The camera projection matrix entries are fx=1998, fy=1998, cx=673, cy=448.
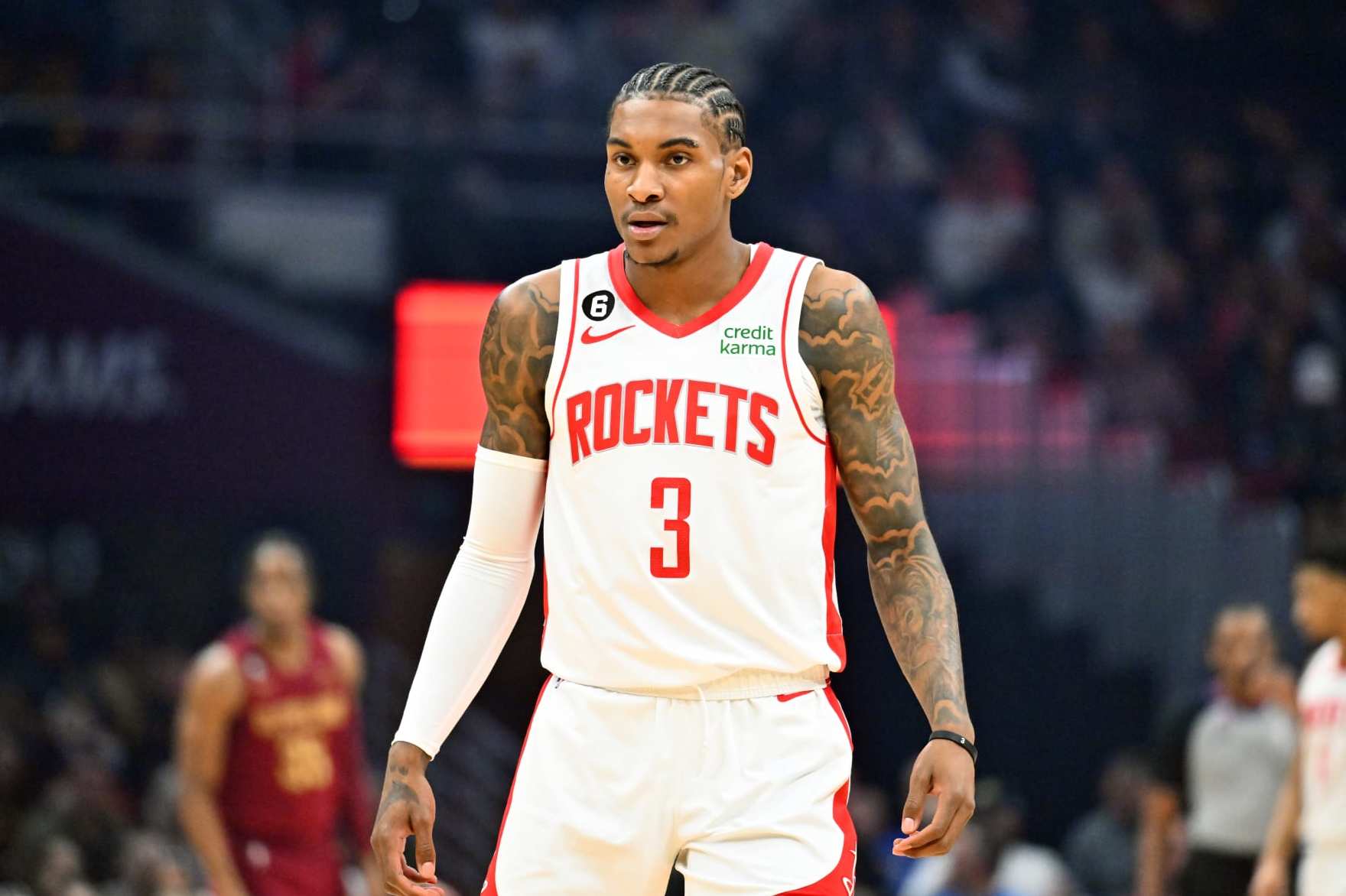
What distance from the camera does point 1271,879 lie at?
6.43m

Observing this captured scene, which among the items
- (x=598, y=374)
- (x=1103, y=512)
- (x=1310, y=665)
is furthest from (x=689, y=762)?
(x=1103, y=512)

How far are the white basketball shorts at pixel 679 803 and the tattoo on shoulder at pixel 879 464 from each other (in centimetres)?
24

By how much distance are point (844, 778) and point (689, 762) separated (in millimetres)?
287

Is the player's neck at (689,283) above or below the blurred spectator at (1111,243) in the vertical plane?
below

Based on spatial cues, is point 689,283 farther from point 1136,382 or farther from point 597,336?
point 1136,382

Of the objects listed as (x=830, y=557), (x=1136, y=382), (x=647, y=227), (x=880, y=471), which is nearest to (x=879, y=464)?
(x=880, y=471)

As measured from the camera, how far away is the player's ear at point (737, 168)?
3.59 meters

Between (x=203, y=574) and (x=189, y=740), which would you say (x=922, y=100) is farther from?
(x=189, y=740)

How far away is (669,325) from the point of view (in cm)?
353

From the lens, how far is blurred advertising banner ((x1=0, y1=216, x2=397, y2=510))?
31.9 feet

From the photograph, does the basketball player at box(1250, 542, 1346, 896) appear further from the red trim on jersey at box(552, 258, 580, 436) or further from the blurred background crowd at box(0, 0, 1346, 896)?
the red trim on jersey at box(552, 258, 580, 436)

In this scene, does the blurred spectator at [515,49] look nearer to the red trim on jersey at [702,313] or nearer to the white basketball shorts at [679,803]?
the red trim on jersey at [702,313]

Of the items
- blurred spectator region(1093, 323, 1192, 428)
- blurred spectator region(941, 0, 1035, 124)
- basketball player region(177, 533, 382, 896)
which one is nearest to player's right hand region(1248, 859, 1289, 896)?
basketball player region(177, 533, 382, 896)

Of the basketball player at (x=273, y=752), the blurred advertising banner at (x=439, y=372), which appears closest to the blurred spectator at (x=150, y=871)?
the blurred advertising banner at (x=439, y=372)
